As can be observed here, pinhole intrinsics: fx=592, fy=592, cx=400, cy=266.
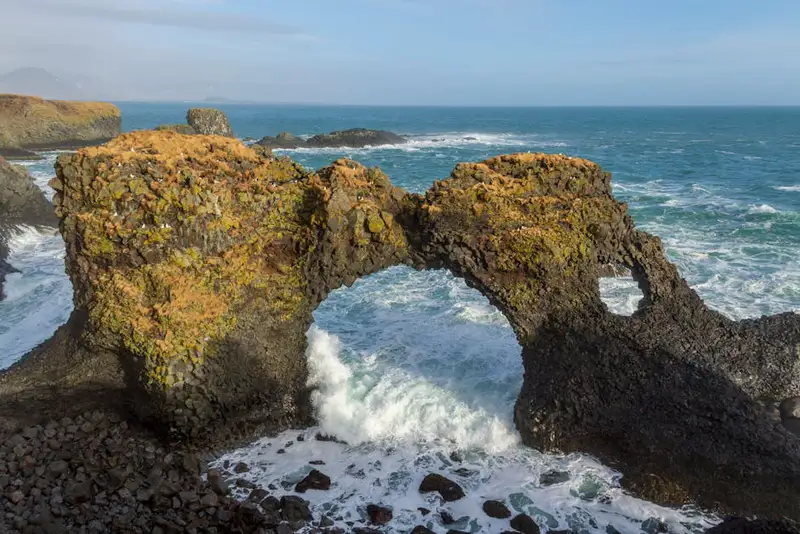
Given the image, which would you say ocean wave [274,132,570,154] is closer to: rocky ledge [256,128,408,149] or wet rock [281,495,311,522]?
rocky ledge [256,128,408,149]

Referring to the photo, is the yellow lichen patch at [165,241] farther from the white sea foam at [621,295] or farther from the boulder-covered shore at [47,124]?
the boulder-covered shore at [47,124]

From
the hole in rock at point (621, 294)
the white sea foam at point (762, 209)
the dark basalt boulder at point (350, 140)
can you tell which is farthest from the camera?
the dark basalt boulder at point (350, 140)

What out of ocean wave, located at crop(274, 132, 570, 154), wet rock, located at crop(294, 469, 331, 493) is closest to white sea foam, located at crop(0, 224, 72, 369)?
wet rock, located at crop(294, 469, 331, 493)

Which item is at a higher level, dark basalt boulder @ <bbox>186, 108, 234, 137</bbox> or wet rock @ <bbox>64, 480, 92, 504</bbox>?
dark basalt boulder @ <bbox>186, 108, 234, 137</bbox>

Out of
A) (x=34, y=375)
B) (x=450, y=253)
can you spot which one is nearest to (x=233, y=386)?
(x=34, y=375)

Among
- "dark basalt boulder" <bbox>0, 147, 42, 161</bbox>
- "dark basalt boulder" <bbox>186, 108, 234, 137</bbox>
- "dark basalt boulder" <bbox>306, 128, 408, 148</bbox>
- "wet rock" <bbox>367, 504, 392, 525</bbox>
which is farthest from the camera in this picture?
"dark basalt boulder" <bbox>306, 128, 408, 148</bbox>

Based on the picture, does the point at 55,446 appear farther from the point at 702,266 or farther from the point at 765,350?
the point at 702,266

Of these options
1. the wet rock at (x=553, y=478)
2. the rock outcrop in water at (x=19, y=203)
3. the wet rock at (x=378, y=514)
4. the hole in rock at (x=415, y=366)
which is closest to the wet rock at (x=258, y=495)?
the wet rock at (x=378, y=514)
